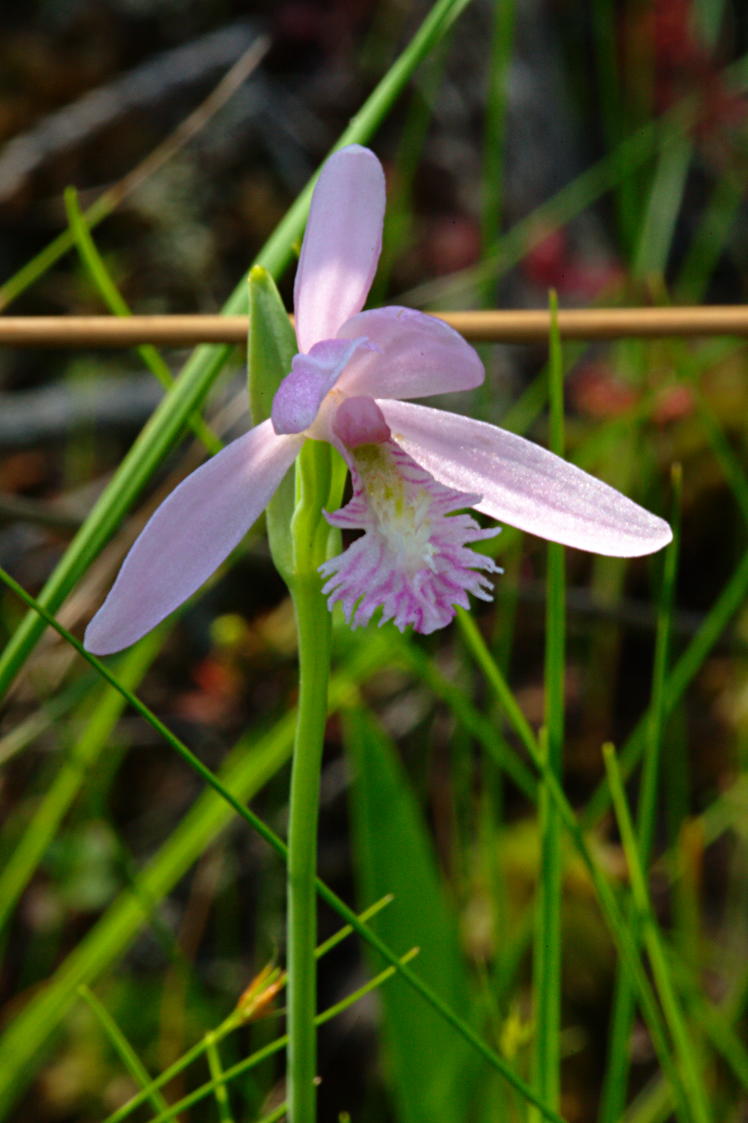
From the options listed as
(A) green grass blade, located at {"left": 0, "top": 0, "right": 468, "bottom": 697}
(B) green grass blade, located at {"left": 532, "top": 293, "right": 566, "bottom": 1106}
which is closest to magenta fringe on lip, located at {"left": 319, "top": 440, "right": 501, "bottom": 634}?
(B) green grass blade, located at {"left": 532, "top": 293, "right": 566, "bottom": 1106}

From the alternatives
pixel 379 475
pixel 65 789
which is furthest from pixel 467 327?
pixel 65 789

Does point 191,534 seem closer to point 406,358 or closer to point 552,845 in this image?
point 406,358

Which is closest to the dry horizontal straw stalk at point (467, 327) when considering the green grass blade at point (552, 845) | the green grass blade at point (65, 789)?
the green grass blade at point (552, 845)

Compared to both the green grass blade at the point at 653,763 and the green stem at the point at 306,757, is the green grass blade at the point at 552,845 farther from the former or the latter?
the green stem at the point at 306,757

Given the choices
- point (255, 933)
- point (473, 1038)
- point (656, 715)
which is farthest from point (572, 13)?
point (473, 1038)

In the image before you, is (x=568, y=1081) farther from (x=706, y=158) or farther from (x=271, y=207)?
(x=706, y=158)

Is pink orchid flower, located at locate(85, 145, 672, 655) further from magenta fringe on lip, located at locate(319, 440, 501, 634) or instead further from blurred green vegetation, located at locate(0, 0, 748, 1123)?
blurred green vegetation, located at locate(0, 0, 748, 1123)
